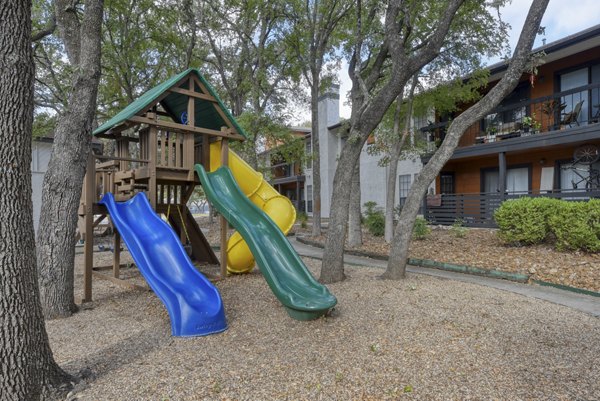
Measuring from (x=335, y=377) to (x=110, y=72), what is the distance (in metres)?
17.3

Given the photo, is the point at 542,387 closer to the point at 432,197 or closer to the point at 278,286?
the point at 278,286

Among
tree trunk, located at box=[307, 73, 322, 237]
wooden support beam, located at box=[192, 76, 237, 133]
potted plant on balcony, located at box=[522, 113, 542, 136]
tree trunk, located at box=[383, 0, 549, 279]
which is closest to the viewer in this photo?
tree trunk, located at box=[383, 0, 549, 279]

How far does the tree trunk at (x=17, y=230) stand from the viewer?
3000mm

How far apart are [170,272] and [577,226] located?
9.01 meters

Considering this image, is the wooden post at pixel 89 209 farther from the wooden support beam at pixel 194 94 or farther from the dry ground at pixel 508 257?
the dry ground at pixel 508 257

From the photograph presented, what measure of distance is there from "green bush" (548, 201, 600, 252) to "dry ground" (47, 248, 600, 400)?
388 cm

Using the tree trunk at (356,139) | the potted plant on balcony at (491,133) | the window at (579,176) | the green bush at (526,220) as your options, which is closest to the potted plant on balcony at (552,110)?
the window at (579,176)

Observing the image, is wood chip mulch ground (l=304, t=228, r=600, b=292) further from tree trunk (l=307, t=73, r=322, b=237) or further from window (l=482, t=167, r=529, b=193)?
window (l=482, t=167, r=529, b=193)

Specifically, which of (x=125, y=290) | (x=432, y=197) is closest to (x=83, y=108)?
(x=125, y=290)

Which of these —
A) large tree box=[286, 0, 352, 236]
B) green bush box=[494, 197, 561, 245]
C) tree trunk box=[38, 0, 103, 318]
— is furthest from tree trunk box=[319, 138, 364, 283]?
large tree box=[286, 0, 352, 236]

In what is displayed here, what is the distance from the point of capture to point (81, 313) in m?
5.99

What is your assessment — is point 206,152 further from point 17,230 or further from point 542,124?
point 542,124

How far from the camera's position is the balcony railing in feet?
42.2

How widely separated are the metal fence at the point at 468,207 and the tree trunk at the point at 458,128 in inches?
309
